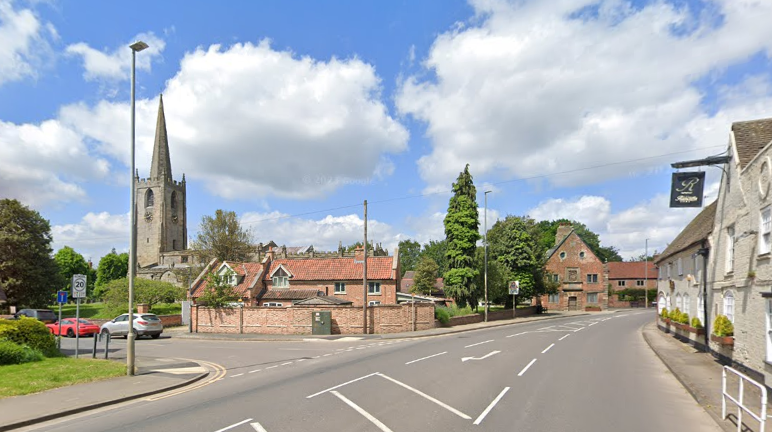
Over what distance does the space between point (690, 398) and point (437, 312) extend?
24357 mm

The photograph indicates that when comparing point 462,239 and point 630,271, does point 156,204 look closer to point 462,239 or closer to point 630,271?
point 462,239

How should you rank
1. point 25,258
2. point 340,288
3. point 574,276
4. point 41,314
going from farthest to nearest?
point 574,276 → point 25,258 → point 340,288 → point 41,314

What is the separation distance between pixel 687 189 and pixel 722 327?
4.89 metres

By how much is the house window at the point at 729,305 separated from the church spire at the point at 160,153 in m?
111

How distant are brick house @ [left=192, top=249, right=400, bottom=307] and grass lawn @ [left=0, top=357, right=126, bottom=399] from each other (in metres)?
24.7

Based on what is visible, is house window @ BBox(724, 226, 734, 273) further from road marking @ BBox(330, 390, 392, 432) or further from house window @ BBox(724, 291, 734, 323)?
road marking @ BBox(330, 390, 392, 432)

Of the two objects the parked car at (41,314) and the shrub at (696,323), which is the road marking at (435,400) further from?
the parked car at (41,314)

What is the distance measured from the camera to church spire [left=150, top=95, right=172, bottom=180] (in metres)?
109

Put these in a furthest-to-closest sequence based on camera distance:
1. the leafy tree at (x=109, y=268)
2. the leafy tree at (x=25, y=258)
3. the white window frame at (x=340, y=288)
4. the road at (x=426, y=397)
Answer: the leafy tree at (x=109, y=268) → the leafy tree at (x=25, y=258) → the white window frame at (x=340, y=288) → the road at (x=426, y=397)

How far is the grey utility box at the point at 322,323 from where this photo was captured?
103 ft

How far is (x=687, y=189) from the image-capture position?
1664cm

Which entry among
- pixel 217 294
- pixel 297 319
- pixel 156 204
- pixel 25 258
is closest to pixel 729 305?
pixel 297 319

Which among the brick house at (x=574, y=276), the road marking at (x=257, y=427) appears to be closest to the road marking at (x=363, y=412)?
the road marking at (x=257, y=427)

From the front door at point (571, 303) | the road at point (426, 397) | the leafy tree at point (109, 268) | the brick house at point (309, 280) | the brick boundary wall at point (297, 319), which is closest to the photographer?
the road at point (426, 397)
